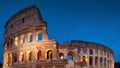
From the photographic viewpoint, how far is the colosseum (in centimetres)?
3141

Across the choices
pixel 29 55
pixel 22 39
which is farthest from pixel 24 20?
pixel 29 55

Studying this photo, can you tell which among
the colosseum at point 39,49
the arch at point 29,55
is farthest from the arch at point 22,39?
the arch at point 29,55

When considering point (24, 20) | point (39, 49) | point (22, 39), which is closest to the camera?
point (39, 49)

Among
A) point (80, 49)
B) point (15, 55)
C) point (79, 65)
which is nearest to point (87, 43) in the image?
point (80, 49)

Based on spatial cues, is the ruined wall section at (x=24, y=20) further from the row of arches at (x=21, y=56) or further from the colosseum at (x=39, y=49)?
the row of arches at (x=21, y=56)

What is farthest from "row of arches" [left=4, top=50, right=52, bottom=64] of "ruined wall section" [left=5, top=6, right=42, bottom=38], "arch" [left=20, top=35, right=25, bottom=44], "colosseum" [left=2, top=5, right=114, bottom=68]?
"ruined wall section" [left=5, top=6, right=42, bottom=38]

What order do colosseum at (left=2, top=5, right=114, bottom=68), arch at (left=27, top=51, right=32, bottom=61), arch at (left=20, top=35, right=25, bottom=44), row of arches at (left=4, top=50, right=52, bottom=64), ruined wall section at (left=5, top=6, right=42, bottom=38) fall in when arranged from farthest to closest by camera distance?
arch at (left=20, top=35, right=25, bottom=44), arch at (left=27, top=51, right=32, bottom=61), row of arches at (left=4, top=50, right=52, bottom=64), ruined wall section at (left=5, top=6, right=42, bottom=38), colosseum at (left=2, top=5, right=114, bottom=68)

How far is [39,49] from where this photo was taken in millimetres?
32562

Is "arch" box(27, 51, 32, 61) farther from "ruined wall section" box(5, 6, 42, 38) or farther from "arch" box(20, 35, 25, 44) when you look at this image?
"ruined wall section" box(5, 6, 42, 38)

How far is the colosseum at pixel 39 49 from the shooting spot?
3141 centimetres

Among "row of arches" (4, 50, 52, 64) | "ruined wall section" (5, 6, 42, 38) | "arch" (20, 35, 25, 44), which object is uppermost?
"ruined wall section" (5, 6, 42, 38)

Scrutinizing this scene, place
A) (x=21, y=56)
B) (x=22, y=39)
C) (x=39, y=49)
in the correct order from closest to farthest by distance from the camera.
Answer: (x=39, y=49)
(x=21, y=56)
(x=22, y=39)

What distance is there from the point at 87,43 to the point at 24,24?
9.22 m

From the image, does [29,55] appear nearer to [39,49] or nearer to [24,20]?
[39,49]
